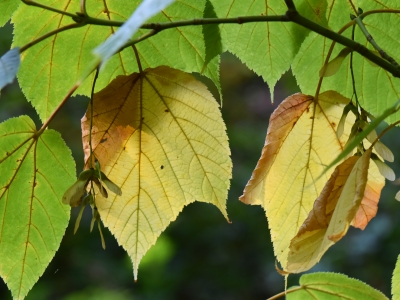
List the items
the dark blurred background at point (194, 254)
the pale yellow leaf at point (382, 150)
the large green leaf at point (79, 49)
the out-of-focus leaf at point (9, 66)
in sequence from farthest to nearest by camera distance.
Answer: the dark blurred background at point (194, 254), the large green leaf at point (79, 49), the pale yellow leaf at point (382, 150), the out-of-focus leaf at point (9, 66)

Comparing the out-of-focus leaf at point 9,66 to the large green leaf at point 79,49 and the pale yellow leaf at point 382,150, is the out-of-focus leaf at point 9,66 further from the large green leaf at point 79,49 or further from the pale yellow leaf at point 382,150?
the pale yellow leaf at point 382,150

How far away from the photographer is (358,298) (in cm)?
67

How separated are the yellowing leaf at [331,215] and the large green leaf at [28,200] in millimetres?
301

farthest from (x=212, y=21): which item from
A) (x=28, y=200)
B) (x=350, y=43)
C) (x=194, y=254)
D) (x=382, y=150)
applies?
(x=194, y=254)

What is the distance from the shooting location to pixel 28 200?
684mm

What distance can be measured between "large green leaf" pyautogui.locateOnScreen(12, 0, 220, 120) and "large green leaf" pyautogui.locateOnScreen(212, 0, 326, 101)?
4 centimetres

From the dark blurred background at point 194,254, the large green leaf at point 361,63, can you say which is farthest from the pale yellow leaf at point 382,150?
the dark blurred background at point 194,254

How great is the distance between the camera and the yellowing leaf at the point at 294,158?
0.66 m

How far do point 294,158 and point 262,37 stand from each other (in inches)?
6.4

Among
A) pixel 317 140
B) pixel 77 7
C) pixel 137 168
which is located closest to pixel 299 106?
pixel 317 140

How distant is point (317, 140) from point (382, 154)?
0.12m

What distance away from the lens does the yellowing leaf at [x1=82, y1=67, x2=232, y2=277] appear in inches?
25.3

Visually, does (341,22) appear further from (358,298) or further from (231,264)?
(231,264)

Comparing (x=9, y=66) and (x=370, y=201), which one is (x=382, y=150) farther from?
(x=9, y=66)
